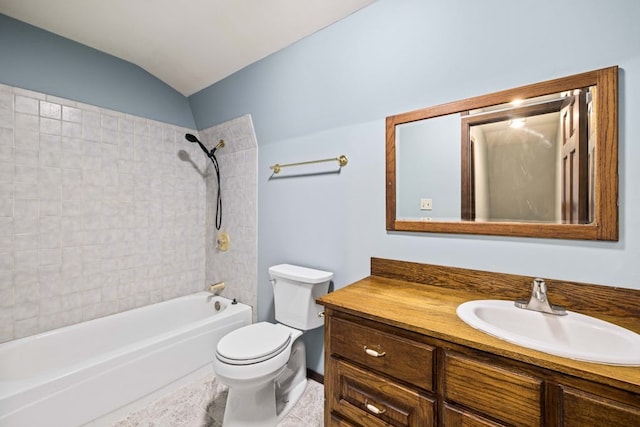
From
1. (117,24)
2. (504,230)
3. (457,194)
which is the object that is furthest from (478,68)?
(117,24)

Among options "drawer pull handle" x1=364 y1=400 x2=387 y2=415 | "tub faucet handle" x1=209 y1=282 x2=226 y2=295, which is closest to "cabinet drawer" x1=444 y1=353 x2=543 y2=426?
"drawer pull handle" x1=364 y1=400 x2=387 y2=415

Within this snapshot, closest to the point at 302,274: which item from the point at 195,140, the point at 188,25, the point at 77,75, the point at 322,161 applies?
the point at 322,161

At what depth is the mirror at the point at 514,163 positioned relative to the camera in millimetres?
968

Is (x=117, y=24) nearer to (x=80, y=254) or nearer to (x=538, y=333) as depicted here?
(x=80, y=254)

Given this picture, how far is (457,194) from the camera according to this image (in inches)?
51.1

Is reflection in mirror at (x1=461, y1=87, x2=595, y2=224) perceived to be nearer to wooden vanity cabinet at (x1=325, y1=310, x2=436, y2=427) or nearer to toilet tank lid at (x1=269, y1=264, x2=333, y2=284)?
wooden vanity cabinet at (x1=325, y1=310, x2=436, y2=427)

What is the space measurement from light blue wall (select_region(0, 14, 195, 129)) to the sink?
9.00 ft

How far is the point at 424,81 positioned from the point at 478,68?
0.24 metres

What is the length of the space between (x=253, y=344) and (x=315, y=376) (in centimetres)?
65

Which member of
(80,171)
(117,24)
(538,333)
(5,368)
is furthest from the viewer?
(80,171)

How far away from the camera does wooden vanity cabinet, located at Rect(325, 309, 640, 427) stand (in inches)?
25.4

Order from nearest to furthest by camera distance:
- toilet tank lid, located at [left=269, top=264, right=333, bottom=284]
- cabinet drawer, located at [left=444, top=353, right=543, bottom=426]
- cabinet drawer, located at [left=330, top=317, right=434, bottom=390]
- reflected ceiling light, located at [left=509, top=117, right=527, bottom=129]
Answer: cabinet drawer, located at [left=444, top=353, right=543, bottom=426]
cabinet drawer, located at [left=330, top=317, right=434, bottom=390]
reflected ceiling light, located at [left=509, top=117, right=527, bottom=129]
toilet tank lid, located at [left=269, top=264, right=333, bottom=284]

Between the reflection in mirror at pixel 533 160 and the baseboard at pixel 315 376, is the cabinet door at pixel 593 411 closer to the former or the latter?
the reflection in mirror at pixel 533 160


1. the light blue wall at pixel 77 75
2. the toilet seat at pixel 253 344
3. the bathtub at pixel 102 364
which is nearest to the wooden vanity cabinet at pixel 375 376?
the toilet seat at pixel 253 344
